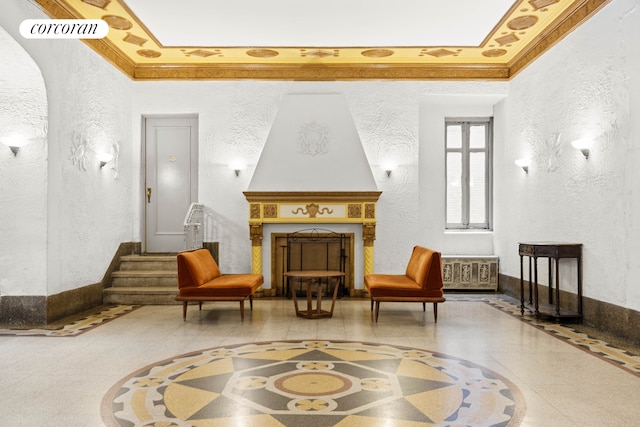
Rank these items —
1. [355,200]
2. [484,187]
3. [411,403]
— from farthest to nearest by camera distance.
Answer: [484,187] < [355,200] < [411,403]

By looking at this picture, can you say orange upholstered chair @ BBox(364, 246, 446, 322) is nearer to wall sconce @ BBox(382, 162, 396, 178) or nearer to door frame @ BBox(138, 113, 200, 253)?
wall sconce @ BBox(382, 162, 396, 178)

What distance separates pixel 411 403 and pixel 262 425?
39.2 inches

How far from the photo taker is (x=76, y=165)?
21.1ft

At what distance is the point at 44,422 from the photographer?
2969mm

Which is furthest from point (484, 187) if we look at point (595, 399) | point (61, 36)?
point (61, 36)

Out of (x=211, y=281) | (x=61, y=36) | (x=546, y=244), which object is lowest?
(x=211, y=281)

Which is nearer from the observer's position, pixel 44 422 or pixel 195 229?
pixel 44 422

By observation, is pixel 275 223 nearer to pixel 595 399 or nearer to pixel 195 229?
pixel 195 229

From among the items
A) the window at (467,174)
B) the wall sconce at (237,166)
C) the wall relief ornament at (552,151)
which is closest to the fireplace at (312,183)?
the wall sconce at (237,166)

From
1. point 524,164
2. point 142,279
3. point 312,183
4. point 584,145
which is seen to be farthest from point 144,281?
point 584,145

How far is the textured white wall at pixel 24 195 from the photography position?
571 centimetres

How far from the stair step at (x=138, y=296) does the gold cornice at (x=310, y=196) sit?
1.89m

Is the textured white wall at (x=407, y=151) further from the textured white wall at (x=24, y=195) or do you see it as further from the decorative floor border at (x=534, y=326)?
the decorative floor border at (x=534, y=326)

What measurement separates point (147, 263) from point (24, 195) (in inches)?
95.9
